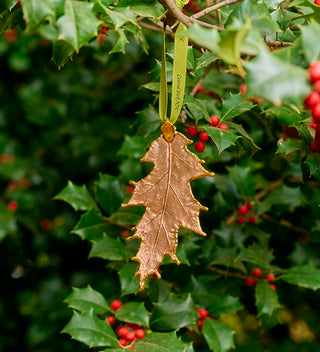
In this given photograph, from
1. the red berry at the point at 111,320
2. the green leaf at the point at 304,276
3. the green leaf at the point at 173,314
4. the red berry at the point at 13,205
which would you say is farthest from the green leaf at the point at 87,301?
the red berry at the point at 13,205

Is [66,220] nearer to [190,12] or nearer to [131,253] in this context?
[131,253]

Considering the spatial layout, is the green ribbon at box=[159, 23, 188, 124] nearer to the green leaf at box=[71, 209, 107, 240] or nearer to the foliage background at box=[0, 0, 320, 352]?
the foliage background at box=[0, 0, 320, 352]

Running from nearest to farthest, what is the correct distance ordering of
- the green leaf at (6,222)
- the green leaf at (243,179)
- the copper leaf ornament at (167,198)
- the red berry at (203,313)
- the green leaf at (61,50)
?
the copper leaf ornament at (167,198) → the green leaf at (61,50) → the red berry at (203,313) → the green leaf at (243,179) → the green leaf at (6,222)

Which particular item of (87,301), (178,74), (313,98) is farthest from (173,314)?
(313,98)

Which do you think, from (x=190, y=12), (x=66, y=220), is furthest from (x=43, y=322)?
(x=190, y=12)

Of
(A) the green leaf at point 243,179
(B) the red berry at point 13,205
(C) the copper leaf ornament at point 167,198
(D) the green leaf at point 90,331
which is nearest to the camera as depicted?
(C) the copper leaf ornament at point 167,198

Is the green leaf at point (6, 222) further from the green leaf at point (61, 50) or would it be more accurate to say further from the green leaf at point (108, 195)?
the green leaf at point (61, 50)

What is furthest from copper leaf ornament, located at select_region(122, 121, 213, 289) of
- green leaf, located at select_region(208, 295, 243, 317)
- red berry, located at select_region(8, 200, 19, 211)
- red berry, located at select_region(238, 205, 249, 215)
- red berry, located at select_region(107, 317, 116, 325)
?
red berry, located at select_region(8, 200, 19, 211)
